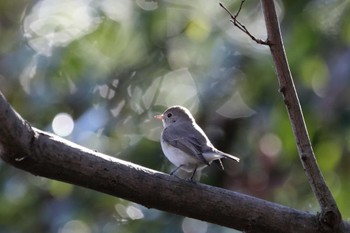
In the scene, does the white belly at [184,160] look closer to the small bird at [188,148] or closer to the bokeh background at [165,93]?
the small bird at [188,148]

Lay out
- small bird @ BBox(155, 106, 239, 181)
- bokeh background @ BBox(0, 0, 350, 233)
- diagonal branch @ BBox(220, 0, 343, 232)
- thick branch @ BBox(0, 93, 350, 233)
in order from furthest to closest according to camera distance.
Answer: bokeh background @ BBox(0, 0, 350, 233), small bird @ BBox(155, 106, 239, 181), diagonal branch @ BBox(220, 0, 343, 232), thick branch @ BBox(0, 93, 350, 233)

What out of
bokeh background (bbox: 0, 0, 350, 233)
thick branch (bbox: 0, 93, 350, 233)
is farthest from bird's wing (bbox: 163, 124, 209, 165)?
thick branch (bbox: 0, 93, 350, 233)

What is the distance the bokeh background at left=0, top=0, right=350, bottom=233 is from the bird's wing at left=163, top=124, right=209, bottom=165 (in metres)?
0.47

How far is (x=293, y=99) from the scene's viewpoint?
256cm

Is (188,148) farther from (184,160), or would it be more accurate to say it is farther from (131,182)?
(131,182)

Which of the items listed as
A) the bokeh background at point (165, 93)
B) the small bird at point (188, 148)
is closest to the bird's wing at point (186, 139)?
the small bird at point (188, 148)

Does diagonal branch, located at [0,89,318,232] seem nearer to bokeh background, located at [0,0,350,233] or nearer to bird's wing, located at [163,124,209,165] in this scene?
bird's wing, located at [163,124,209,165]

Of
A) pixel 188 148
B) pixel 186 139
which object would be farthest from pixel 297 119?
pixel 186 139

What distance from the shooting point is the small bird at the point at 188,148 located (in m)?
3.43

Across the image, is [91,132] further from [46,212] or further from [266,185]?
[266,185]

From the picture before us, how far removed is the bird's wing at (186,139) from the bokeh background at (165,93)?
0.47 m

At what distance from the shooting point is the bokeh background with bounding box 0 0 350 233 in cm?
421

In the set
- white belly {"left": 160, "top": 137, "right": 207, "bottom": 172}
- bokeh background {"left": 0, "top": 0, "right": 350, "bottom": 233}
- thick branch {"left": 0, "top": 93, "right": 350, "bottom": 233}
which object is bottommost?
bokeh background {"left": 0, "top": 0, "right": 350, "bottom": 233}

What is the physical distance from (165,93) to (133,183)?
2.29 m
